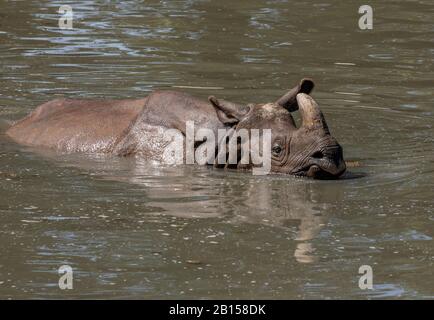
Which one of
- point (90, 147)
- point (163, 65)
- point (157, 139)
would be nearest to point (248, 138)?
point (157, 139)

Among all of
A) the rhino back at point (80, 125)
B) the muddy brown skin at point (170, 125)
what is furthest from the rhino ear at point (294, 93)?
the rhino back at point (80, 125)

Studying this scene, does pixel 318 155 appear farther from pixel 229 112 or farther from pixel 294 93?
pixel 229 112

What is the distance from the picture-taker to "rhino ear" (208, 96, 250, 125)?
10945 millimetres

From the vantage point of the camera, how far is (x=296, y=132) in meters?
10.5

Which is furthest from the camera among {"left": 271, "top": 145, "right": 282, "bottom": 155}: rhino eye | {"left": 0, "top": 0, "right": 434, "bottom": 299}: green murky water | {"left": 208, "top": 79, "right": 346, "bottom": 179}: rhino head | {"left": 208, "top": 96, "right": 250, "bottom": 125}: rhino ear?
{"left": 208, "top": 96, "right": 250, "bottom": 125}: rhino ear

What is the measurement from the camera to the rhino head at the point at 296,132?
10.3 meters

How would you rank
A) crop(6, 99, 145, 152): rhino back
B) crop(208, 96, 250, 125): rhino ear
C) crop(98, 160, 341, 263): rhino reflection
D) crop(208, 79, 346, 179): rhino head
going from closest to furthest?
crop(98, 160, 341, 263): rhino reflection → crop(208, 79, 346, 179): rhino head → crop(208, 96, 250, 125): rhino ear → crop(6, 99, 145, 152): rhino back

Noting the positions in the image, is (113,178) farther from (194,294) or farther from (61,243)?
(194,294)

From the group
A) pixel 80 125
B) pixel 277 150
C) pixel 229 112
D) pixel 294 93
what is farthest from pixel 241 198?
pixel 80 125

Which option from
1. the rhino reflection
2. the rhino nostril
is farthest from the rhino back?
the rhino nostril

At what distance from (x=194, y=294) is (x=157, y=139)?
3712 millimetres

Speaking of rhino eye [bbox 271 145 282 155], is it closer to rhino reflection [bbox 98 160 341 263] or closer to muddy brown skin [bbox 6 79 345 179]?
muddy brown skin [bbox 6 79 345 179]

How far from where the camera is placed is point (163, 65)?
16375 millimetres
